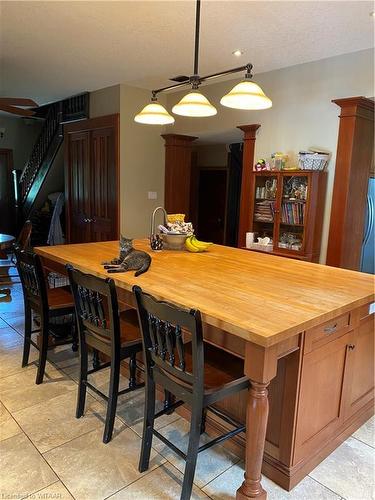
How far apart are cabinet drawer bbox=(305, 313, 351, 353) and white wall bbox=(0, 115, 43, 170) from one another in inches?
338

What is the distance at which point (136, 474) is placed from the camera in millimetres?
1949

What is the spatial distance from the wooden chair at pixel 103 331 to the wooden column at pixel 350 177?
8.62 ft

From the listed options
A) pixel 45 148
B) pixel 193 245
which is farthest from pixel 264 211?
pixel 45 148

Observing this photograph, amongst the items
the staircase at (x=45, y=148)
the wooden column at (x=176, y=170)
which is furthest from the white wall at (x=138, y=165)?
the staircase at (x=45, y=148)

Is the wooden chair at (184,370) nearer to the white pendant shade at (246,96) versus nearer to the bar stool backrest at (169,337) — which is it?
the bar stool backrest at (169,337)

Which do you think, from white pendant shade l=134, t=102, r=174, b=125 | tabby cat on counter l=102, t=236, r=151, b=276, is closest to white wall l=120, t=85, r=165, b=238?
white pendant shade l=134, t=102, r=174, b=125

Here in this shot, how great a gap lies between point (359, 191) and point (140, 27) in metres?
2.79

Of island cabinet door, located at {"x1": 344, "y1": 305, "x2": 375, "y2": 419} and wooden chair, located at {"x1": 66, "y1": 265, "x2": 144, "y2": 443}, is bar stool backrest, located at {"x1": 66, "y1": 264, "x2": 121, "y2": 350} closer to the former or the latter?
wooden chair, located at {"x1": 66, "y1": 265, "x2": 144, "y2": 443}

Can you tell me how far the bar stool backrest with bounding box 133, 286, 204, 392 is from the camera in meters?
1.56

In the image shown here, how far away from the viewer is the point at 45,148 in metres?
7.38

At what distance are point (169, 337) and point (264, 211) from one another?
324cm

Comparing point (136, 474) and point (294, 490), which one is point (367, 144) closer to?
point (294, 490)

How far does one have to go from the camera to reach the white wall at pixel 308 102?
12.7ft

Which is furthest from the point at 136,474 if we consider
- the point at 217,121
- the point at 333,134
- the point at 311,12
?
the point at 217,121
